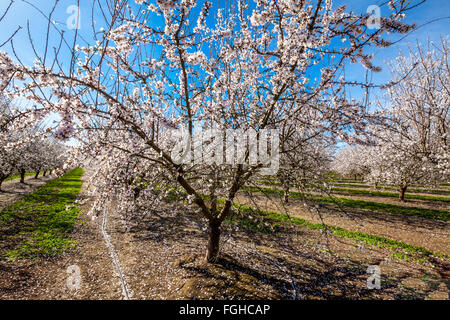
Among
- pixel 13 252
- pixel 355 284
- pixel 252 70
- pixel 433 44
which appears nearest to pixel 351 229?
pixel 355 284

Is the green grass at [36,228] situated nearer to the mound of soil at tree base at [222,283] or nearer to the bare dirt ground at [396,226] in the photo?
the mound of soil at tree base at [222,283]

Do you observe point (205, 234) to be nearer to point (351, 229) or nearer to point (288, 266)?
point (288, 266)

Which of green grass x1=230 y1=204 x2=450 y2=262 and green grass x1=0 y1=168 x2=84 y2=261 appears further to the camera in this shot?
green grass x1=230 y1=204 x2=450 y2=262

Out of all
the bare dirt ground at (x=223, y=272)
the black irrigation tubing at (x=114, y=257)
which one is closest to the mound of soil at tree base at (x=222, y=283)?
the bare dirt ground at (x=223, y=272)

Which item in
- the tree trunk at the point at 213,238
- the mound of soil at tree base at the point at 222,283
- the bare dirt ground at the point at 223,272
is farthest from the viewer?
the tree trunk at the point at 213,238

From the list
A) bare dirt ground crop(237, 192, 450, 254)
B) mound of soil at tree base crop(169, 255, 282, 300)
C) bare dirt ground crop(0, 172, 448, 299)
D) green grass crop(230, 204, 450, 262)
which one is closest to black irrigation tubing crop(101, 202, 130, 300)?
bare dirt ground crop(0, 172, 448, 299)

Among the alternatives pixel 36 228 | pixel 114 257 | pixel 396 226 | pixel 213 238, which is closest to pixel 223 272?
pixel 213 238

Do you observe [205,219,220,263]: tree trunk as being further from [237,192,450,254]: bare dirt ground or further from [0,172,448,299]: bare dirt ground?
[237,192,450,254]: bare dirt ground

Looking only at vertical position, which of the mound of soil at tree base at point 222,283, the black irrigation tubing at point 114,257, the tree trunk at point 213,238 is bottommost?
the black irrigation tubing at point 114,257

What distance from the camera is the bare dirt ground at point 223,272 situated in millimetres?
5332

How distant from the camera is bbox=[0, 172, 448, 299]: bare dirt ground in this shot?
533 centimetres

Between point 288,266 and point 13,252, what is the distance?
9739 millimetres

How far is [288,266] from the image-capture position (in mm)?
6691
